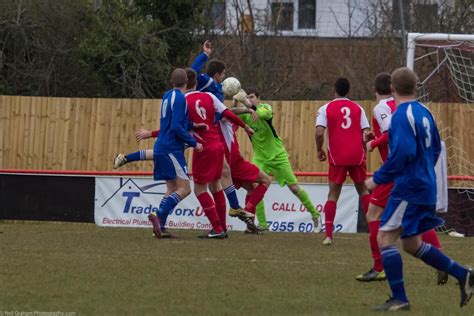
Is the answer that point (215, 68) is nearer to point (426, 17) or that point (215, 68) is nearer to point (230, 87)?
point (230, 87)

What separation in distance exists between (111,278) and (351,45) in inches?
780

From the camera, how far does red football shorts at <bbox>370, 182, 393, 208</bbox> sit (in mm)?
9461

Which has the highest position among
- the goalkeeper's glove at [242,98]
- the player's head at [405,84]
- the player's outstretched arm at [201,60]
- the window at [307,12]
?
the window at [307,12]

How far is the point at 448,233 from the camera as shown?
1631 centimetres

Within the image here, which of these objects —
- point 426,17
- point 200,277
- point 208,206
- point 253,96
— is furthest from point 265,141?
point 426,17

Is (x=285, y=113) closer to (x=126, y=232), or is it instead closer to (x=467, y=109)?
(x=467, y=109)

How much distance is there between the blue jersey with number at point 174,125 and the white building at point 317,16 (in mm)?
13668

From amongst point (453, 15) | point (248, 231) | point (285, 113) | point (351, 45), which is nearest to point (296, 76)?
point (351, 45)

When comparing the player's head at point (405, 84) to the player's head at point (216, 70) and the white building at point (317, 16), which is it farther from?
the white building at point (317, 16)

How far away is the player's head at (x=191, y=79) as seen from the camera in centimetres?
1329

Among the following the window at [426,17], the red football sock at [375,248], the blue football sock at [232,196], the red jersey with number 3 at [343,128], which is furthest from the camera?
the window at [426,17]

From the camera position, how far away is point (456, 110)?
18.7 metres

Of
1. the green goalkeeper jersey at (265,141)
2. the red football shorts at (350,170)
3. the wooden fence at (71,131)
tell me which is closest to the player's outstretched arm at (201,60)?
the green goalkeeper jersey at (265,141)

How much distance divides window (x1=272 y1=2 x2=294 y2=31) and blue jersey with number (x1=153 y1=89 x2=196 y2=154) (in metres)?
14.4
